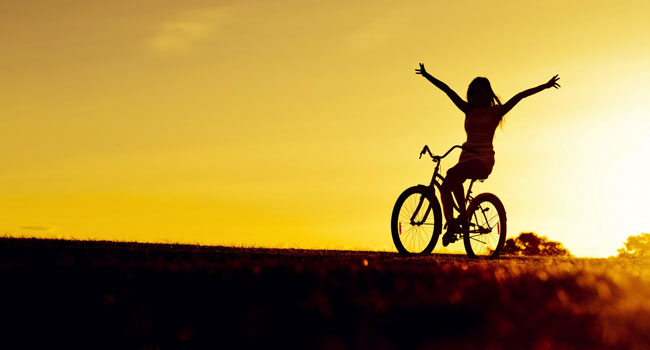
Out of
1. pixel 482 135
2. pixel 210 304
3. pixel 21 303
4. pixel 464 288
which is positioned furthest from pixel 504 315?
pixel 482 135

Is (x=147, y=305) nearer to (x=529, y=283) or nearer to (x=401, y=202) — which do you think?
(x=529, y=283)

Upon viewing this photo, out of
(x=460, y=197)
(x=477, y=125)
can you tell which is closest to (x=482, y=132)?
(x=477, y=125)

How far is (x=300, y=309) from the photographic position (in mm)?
5867

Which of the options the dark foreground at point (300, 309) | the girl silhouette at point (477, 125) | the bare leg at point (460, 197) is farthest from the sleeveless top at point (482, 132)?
the dark foreground at point (300, 309)

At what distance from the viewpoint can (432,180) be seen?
13.0m

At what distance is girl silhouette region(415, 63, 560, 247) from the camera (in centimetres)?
1225

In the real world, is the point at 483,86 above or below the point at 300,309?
above

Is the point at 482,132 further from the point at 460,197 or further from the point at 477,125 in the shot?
the point at 460,197

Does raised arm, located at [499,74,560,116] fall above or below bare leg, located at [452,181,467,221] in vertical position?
above

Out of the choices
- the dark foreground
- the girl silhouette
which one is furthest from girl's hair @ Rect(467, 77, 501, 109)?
the dark foreground

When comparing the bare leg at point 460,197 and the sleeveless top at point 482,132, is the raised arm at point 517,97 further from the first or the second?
the bare leg at point 460,197

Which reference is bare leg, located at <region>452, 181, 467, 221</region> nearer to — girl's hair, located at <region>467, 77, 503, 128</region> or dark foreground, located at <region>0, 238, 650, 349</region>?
girl's hair, located at <region>467, 77, 503, 128</region>

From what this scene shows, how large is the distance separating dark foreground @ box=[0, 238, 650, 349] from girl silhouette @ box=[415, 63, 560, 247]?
4283mm

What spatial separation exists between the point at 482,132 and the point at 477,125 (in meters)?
0.14
